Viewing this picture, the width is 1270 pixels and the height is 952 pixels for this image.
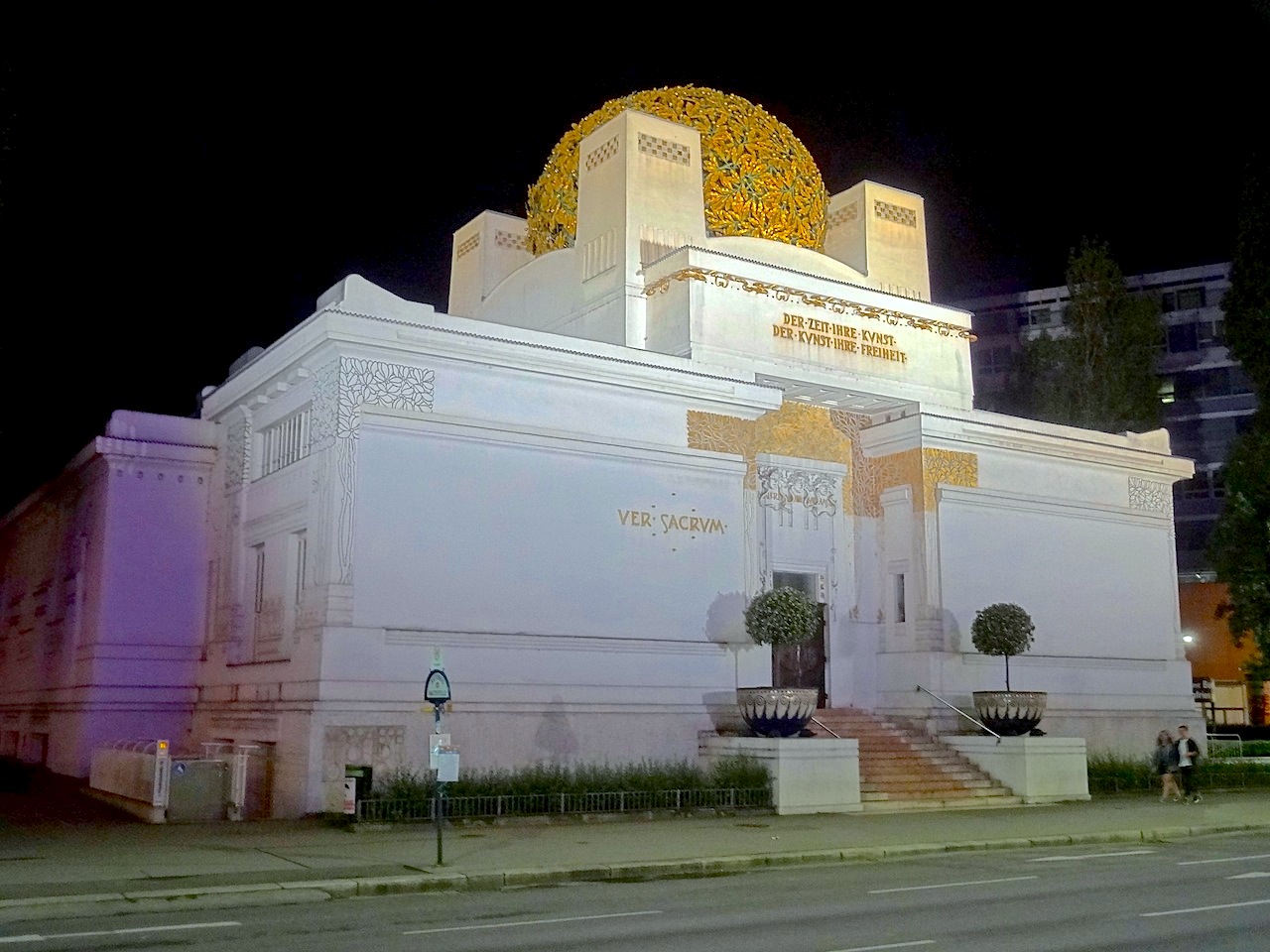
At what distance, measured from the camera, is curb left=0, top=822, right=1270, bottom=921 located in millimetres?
11398

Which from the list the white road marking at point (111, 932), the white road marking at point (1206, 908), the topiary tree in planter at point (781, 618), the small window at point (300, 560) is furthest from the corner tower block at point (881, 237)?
the white road marking at point (111, 932)

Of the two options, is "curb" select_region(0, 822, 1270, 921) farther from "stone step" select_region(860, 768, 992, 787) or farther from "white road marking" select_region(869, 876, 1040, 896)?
"stone step" select_region(860, 768, 992, 787)

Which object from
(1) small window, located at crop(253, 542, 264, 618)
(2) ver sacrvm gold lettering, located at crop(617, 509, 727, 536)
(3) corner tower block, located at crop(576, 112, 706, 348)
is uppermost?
(3) corner tower block, located at crop(576, 112, 706, 348)

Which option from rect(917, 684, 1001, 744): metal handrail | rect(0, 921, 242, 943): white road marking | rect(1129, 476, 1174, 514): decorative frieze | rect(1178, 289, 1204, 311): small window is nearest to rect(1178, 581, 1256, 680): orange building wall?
rect(1178, 289, 1204, 311): small window

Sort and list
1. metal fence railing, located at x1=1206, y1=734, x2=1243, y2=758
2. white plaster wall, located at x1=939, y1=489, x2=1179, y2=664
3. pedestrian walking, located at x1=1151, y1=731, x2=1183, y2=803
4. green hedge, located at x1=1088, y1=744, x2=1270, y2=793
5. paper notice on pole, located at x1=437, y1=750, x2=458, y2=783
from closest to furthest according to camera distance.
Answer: paper notice on pole, located at x1=437, y1=750, x2=458, y2=783
pedestrian walking, located at x1=1151, y1=731, x2=1183, y2=803
green hedge, located at x1=1088, y1=744, x2=1270, y2=793
white plaster wall, located at x1=939, y1=489, x2=1179, y2=664
metal fence railing, located at x1=1206, y1=734, x2=1243, y2=758

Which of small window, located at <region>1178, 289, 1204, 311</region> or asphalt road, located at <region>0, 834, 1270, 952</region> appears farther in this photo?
small window, located at <region>1178, 289, 1204, 311</region>

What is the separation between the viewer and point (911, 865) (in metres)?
14.7

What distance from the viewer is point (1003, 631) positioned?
2328cm

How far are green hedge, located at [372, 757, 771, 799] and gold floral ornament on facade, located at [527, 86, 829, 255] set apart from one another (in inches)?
455

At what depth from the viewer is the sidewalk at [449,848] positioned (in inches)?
472

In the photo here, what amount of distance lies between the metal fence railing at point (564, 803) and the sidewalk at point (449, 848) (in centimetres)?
28

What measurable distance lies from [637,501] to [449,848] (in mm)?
8052

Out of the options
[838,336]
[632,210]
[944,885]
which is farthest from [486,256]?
[944,885]

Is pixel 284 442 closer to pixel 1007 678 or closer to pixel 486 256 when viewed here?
pixel 486 256
